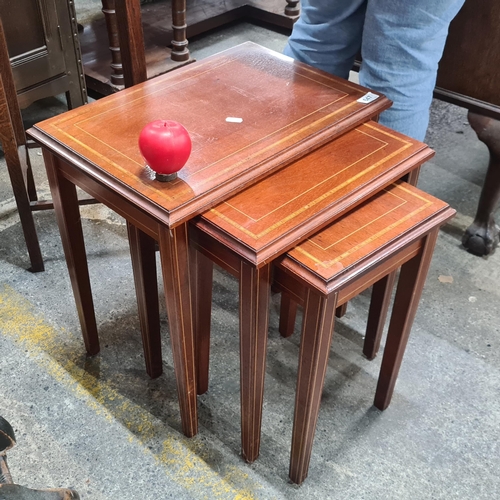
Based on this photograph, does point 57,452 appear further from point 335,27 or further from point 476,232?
point 476,232

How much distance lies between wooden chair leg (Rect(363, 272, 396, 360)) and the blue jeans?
410 mm

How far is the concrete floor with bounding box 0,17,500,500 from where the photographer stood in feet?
4.64

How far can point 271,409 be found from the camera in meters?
1.58

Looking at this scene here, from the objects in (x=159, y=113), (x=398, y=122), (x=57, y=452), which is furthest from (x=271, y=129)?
(x=57, y=452)

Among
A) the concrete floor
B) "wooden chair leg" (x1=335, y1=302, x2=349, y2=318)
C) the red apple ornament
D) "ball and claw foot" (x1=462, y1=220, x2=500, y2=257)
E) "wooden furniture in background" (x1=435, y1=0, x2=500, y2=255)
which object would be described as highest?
the red apple ornament

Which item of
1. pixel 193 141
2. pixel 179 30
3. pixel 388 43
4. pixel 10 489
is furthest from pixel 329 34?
pixel 10 489

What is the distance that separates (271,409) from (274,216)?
66cm

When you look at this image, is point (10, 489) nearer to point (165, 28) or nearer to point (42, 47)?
point (42, 47)

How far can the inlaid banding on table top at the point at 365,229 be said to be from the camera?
1076 mm

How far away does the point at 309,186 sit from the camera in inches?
46.5

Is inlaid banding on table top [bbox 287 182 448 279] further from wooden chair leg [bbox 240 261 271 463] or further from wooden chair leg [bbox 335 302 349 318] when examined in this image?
wooden chair leg [bbox 335 302 349 318]

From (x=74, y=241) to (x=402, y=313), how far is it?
30.5 inches

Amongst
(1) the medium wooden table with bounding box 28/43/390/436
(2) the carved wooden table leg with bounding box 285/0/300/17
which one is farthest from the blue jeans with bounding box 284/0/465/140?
(2) the carved wooden table leg with bounding box 285/0/300/17

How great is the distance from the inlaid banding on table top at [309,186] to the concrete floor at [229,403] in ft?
2.15
